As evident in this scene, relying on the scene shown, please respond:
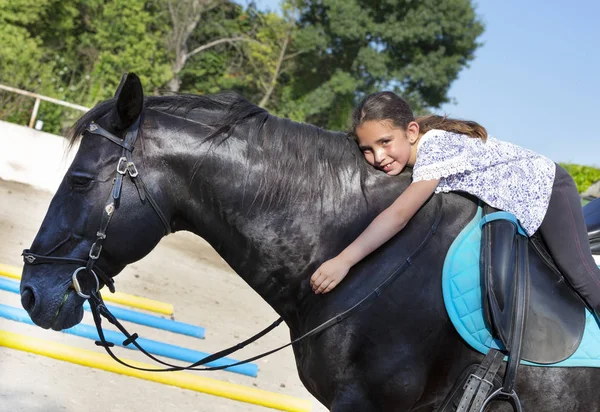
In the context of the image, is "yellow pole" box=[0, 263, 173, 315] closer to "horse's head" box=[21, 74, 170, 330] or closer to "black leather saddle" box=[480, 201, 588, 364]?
"horse's head" box=[21, 74, 170, 330]

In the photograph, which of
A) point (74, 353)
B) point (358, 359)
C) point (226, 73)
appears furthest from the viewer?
point (226, 73)

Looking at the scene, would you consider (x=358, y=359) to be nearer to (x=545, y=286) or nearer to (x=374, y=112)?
(x=545, y=286)

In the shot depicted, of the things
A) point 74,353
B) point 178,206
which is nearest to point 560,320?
point 178,206

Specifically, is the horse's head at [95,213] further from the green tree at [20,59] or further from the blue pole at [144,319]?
the green tree at [20,59]

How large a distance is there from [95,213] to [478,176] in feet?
5.32

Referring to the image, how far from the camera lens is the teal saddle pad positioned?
2.59m

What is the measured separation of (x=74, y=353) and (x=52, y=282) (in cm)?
232

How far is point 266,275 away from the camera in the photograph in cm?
278

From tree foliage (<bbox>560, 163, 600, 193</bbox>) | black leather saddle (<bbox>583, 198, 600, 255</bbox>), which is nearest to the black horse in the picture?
black leather saddle (<bbox>583, 198, 600, 255</bbox>)

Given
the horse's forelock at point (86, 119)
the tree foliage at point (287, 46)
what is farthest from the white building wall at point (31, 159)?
the tree foliage at point (287, 46)

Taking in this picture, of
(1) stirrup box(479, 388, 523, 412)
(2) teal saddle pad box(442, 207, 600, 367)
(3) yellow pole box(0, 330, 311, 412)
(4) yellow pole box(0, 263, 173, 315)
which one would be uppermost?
(2) teal saddle pad box(442, 207, 600, 367)

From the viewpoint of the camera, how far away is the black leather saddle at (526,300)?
257 cm

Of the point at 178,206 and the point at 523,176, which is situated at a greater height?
the point at 523,176

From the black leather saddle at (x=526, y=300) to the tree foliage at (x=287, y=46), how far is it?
73.8 ft
